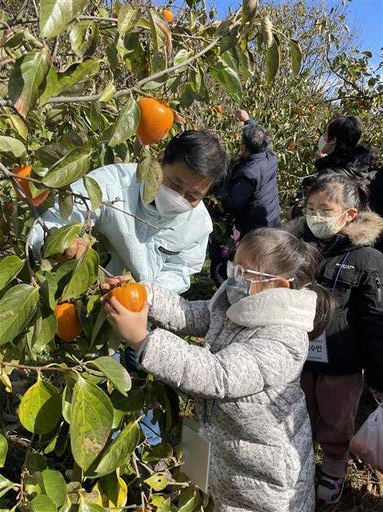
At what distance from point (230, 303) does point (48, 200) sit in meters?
0.59

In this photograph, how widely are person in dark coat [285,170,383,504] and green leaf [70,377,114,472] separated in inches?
A: 55.1

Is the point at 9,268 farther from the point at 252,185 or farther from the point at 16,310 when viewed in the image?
the point at 252,185

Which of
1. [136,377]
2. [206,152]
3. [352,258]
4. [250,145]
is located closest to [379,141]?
[250,145]

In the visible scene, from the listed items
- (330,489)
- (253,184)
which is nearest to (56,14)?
(330,489)

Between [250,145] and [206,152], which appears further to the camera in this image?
[250,145]

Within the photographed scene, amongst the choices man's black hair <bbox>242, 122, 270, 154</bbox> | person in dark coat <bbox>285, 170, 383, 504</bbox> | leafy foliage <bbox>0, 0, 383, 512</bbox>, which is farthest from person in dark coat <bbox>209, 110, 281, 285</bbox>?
leafy foliage <bbox>0, 0, 383, 512</bbox>

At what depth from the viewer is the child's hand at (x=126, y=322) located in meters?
1.21

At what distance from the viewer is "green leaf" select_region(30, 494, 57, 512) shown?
1025 millimetres

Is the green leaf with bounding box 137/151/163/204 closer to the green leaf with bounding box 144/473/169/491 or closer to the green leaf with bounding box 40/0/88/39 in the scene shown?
the green leaf with bounding box 40/0/88/39

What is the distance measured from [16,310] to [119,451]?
0.40 meters

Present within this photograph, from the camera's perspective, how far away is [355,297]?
7.41ft

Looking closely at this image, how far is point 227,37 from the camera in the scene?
121 centimetres

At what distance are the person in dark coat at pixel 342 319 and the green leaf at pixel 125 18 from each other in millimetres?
1403

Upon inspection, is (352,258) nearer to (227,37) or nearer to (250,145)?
(227,37)
